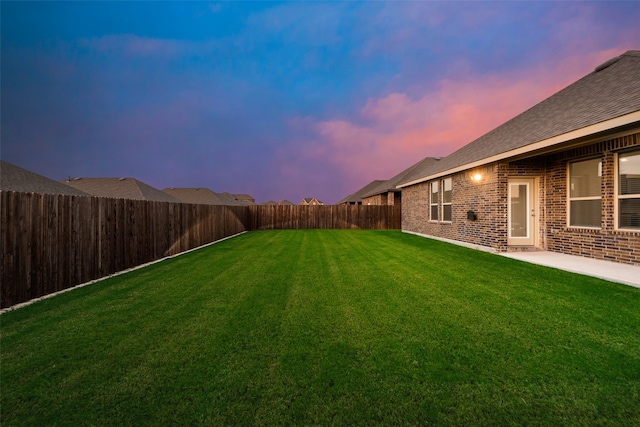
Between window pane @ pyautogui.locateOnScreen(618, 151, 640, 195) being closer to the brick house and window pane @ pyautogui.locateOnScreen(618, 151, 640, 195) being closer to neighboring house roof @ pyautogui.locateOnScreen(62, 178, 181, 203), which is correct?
the brick house

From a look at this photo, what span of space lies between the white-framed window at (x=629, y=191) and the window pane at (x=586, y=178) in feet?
1.45

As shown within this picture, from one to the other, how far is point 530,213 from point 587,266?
276 centimetres

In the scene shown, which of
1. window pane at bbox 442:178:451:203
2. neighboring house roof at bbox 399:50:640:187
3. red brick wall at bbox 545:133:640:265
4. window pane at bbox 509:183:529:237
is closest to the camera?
neighboring house roof at bbox 399:50:640:187

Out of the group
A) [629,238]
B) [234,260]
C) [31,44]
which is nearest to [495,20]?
[629,238]

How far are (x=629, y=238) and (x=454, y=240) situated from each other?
4791 mm

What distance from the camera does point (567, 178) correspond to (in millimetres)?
7234

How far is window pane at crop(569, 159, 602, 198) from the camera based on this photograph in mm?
6379

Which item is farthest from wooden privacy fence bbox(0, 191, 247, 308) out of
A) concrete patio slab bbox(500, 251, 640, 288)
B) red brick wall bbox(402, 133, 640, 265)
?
red brick wall bbox(402, 133, 640, 265)

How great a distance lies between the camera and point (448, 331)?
2.91 meters

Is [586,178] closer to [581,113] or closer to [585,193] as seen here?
[585,193]

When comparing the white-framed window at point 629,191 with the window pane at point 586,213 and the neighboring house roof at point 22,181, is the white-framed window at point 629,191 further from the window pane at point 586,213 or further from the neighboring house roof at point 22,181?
the neighboring house roof at point 22,181

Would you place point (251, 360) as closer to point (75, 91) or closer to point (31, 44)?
point (31, 44)

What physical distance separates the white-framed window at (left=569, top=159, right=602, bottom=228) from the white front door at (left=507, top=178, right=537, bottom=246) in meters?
0.97

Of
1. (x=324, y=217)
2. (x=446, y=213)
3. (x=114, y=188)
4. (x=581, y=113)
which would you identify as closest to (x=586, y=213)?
(x=581, y=113)
